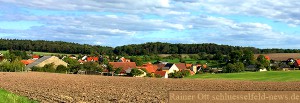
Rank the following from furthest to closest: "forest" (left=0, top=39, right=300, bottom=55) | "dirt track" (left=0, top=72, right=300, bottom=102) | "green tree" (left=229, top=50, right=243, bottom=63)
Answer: "forest" (left=0, top=39, right=300, bottom=55) < "green tree" (left=229, top=50, right=243, bottom=63) < "dirt track" (left=0, top=72, right=300, bottom=102)

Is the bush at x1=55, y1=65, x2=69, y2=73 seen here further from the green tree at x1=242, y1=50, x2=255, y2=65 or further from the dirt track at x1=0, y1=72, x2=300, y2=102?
the green tree at x1=242, y1=50, x2=255, y2=65

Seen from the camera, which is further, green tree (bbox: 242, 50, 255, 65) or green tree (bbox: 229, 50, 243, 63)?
green tree (bbox: 229, 50, 243, 63)

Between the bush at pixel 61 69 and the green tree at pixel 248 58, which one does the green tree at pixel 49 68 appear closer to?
the bush at pixel 61 69

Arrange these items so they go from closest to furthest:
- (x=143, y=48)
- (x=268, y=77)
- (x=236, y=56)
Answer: (x=268, y=77)
(x=236, y=56)
(x=143, y=48)

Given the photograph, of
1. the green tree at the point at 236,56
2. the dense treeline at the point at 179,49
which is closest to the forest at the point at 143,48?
the dense treeline at the point at 179,49

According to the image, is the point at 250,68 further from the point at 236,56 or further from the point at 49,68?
the point at 49,68

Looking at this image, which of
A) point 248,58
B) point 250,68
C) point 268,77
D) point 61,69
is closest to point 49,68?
point 61,69

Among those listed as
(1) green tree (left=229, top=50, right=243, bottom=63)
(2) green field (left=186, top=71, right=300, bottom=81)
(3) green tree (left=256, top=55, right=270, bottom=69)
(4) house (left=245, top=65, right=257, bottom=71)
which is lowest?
(2) green field (left=186, top=71, right=300, bottom=81)

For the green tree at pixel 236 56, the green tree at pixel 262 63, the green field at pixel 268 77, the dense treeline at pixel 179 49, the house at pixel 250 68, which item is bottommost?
the green field at pixel 268 77

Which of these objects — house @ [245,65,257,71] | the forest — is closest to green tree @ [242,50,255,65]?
house @ [245,65,257,71]

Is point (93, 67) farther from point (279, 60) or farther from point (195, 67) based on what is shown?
point (279, 60)

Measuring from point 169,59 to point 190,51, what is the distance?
1089 inches

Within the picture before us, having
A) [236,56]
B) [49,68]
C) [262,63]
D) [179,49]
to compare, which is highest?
[179,49]

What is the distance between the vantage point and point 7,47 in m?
190
